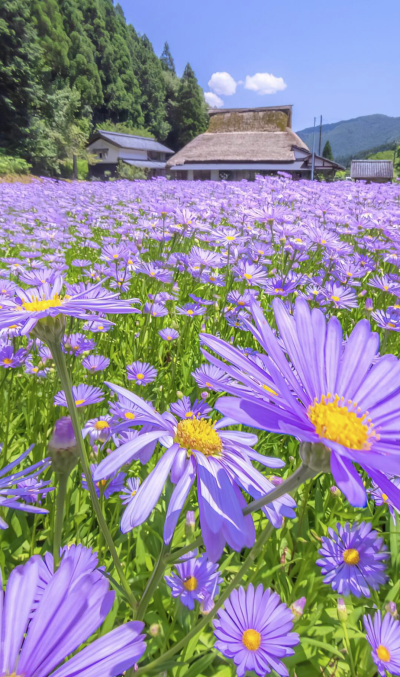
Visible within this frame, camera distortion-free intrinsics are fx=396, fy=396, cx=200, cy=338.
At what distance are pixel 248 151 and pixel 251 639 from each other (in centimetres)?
2959

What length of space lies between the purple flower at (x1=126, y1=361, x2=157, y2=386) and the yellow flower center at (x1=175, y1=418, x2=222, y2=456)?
0.88 meters

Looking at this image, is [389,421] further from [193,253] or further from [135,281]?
[135,281]

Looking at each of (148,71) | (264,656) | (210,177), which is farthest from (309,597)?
(148,71)

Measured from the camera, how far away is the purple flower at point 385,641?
25.3 inches

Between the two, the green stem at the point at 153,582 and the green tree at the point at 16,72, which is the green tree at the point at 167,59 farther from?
the green stem at the point at 153,582

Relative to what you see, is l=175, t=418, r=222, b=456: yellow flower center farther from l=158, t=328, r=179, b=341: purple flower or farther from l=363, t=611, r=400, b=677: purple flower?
l=158, t=328, r=179, b=341: purple flower

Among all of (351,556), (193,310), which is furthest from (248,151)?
(351,556)

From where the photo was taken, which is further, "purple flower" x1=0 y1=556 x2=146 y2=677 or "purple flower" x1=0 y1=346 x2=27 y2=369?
"purple flower" x1=0 y1=346 x2=27 y2=369

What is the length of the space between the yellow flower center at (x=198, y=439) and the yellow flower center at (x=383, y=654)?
0.48 metres

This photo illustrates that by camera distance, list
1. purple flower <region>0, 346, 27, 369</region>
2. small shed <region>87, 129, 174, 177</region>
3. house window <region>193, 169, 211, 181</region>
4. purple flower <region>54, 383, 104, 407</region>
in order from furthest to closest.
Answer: small shed <region>87, 129, 174, 177</region> → house window <region>193, 169, 211, 181</region> → purple flower <region>0, 346, 27, 369</region> → purple flower <region>54, 383, 104, 407</region>

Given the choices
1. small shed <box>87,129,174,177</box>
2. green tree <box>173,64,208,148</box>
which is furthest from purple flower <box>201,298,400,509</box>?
green tree <box>173,64,208,148</box>

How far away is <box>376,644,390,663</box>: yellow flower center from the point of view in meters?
0.65

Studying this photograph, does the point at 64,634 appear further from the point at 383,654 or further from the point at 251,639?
the point at 383,654

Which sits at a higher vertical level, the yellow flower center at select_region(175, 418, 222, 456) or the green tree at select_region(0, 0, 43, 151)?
the green tree at select_region(0, 0, 43, 151)
